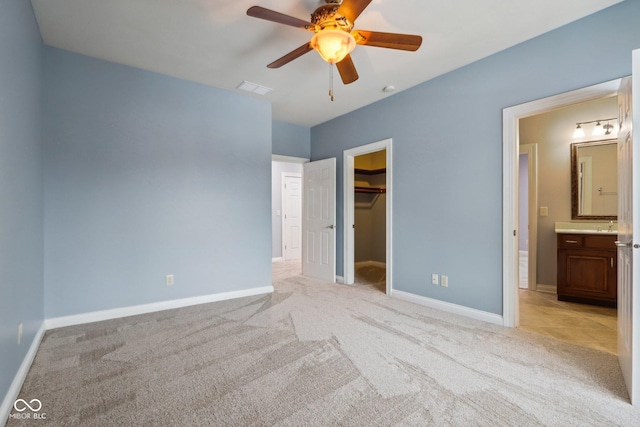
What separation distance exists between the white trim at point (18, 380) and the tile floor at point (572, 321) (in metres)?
3.85

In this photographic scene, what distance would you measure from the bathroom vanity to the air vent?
409 cm

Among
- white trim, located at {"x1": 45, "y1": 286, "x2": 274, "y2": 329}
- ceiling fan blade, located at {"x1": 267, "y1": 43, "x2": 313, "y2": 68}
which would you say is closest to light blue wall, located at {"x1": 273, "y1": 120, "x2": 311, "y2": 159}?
white trim, located at {"x1": 45, "y1": 286, "x2": 274, "y2": 329}

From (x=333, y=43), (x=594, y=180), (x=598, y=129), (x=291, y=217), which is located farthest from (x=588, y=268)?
(x=291, y=217)

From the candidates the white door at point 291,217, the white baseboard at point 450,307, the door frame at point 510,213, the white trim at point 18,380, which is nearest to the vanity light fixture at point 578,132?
the door frame at point 510,213

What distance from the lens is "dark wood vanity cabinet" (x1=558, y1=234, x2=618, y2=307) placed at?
11.2ft

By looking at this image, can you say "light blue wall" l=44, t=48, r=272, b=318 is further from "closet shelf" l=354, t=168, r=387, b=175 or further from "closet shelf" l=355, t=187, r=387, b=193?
"closet shelf" l=354, t=168, r=387, b=175

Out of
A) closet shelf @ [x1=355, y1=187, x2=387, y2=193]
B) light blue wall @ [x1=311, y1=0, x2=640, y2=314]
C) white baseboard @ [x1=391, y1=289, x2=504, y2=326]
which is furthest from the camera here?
closet shelf @ [x1=355, y1=187, x2=387, y2=193]

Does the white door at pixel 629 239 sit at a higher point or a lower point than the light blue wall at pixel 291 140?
lower

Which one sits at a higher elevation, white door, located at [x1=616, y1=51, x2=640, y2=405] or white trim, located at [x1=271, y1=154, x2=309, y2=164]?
white trim, located at [x1=271, y1=154, x2=309, y2=164]

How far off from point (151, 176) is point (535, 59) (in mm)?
4011

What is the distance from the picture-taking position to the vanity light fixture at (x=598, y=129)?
12.2 ft

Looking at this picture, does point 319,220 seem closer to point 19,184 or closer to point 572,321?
point 572,321

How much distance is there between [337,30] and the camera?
198 cm

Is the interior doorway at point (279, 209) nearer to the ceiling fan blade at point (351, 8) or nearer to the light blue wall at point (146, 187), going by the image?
the light blue wall at point (146, 187)
